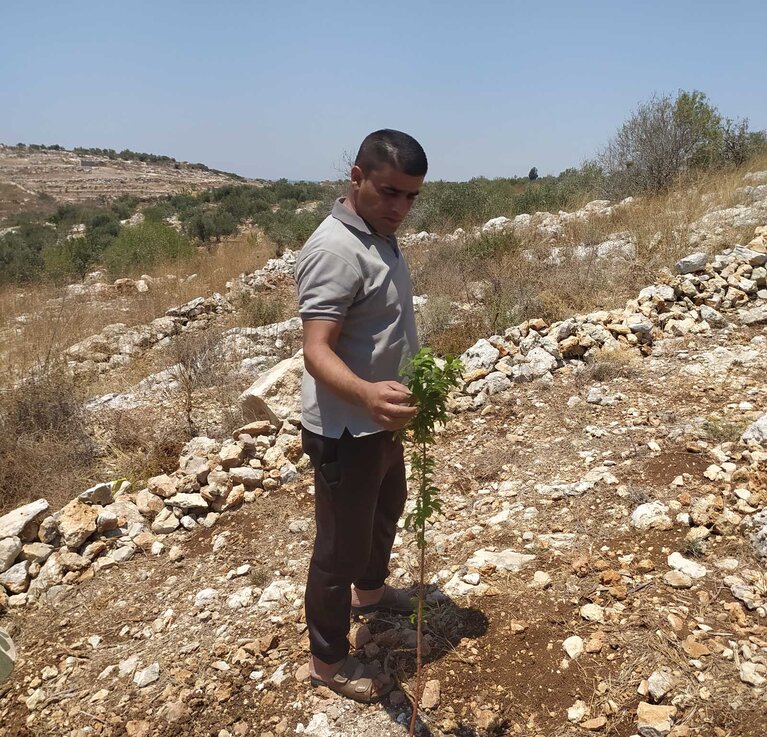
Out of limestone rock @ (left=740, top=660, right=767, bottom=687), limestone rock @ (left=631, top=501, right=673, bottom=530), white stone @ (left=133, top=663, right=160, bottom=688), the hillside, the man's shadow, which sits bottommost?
white stone @ (left=133, top=663, right=160, bottom=688)

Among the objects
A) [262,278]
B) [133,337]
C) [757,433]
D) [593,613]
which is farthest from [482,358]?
[262,278]

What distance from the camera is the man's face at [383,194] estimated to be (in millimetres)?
1407

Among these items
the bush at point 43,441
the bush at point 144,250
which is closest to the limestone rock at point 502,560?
the bush at point 43,441

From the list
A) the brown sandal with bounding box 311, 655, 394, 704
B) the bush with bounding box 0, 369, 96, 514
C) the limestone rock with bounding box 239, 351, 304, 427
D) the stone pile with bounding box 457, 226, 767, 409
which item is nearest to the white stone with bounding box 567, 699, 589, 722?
the brown sandal with bounding box 311, 655, 394, 704

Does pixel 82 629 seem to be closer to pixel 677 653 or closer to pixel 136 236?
pixel 677 653

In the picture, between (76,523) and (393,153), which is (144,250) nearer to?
(76,523)

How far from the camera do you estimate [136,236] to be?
38.7 ft

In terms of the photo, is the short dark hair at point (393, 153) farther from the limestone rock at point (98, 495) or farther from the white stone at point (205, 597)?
the limestone rock at point (98, 495)

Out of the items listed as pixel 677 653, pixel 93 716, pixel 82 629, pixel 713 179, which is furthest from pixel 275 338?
pixel 713 179

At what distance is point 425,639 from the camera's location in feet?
6.63

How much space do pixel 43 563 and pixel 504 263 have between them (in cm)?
531

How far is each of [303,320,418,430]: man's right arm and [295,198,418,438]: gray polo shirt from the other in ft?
0.13

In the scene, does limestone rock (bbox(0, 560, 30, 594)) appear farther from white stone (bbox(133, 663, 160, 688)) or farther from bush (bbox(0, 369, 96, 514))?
white stone (bbox(133, 663, 160, 688))

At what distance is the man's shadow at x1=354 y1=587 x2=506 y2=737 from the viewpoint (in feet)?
5.90
